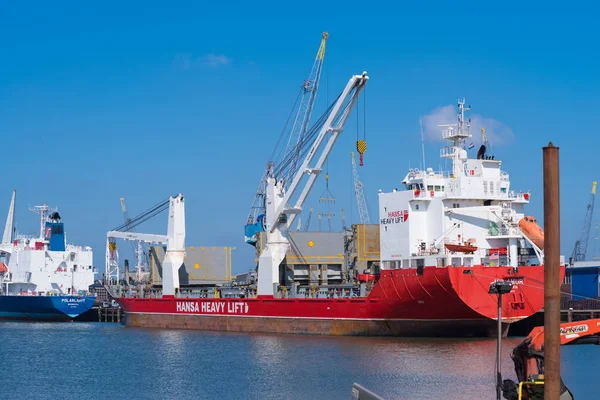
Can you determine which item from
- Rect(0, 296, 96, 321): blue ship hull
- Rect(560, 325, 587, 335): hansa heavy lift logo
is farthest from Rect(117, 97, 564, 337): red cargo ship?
Rect(560, 325, 587, 335): hansa heavy lift logo

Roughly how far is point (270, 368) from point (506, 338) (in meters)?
13.5

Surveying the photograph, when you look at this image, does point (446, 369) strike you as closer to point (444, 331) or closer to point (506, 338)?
point (444, 331)

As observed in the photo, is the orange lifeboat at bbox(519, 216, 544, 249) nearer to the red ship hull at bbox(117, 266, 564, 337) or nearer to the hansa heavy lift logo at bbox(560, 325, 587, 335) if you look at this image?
the red ship hull at bbox(117, 266, 564, 337)

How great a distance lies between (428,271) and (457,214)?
15.2 ft

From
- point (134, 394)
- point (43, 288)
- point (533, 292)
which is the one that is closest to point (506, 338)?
point (533, 292)

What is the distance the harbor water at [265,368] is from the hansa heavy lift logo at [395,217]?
5.83 metres

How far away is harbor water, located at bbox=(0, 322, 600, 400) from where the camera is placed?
26016mm

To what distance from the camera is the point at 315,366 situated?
30750mm

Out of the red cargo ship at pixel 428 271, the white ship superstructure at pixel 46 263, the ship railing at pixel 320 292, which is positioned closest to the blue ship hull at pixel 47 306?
the white ship superstructure at pixel 46 263

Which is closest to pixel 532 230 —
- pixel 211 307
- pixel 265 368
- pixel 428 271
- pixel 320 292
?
pixel 428 271

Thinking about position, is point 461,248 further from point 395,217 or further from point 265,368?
point 265,368

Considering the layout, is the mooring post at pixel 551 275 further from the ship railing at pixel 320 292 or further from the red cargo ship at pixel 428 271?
the ship railing at pixel 320 292

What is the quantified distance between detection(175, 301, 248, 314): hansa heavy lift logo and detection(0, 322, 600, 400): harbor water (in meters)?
3.43

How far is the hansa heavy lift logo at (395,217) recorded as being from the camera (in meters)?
41.0
